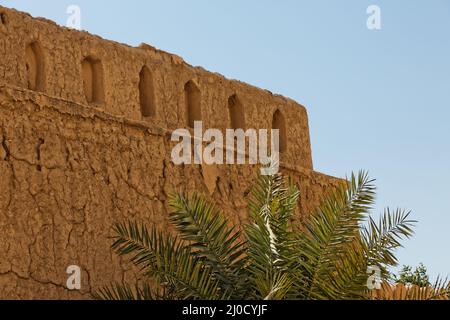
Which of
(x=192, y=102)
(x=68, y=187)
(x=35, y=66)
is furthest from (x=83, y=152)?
(x=192, y=102)

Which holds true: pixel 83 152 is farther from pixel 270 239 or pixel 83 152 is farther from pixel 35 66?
pixel 270 239

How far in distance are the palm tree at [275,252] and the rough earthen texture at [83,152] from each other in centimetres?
44

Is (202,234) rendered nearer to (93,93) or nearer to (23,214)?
(23,214)

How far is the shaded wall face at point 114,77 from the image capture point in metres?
8.18

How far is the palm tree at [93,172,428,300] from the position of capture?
23.8 feet

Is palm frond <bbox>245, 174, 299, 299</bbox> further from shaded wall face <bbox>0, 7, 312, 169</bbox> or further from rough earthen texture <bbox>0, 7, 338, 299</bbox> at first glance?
shaded wall face <bbox>0, 7, 312, 169</bbox>

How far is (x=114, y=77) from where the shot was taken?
8906 mm

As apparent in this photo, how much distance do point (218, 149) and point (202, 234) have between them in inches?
81.7

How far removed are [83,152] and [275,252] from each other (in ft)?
5.70

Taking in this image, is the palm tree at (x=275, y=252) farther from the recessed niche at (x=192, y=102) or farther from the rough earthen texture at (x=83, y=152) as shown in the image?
the recessed niche at (x=192, y=102)

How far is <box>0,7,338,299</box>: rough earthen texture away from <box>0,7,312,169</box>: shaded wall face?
10 millimetres

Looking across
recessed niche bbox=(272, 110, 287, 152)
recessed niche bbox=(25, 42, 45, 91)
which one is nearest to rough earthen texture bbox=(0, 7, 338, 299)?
recessed niche bbox=(25, 42, 45, 91)
